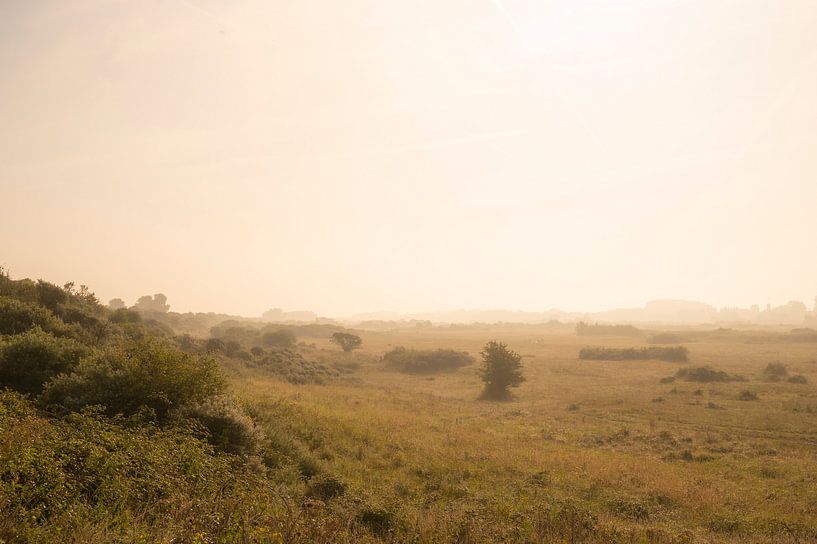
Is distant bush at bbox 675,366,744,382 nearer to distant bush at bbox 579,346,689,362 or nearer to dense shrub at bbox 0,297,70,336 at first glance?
distant bush at bbox 579,346,689,362

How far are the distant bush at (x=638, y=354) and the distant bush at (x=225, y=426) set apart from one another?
51.8 meters

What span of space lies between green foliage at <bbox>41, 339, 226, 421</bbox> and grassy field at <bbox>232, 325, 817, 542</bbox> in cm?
433

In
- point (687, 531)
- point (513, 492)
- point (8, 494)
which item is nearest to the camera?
point (8, 494)

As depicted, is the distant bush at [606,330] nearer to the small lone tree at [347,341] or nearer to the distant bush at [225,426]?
the small lone tree at [347,341]

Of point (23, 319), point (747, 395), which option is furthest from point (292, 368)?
point (747, 395)

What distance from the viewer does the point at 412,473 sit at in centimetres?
1515

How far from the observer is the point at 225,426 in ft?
41.7

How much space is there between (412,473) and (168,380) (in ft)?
26.9

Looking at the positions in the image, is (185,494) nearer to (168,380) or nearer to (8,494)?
(8,494)

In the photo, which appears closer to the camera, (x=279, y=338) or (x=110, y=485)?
(x=110, y=485)

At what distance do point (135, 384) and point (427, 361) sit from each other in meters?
40.4

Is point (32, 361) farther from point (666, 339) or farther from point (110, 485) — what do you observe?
point (666, 339)

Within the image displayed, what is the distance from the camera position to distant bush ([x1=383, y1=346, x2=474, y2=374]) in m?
50.4

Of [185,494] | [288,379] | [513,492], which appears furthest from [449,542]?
[288,379]
